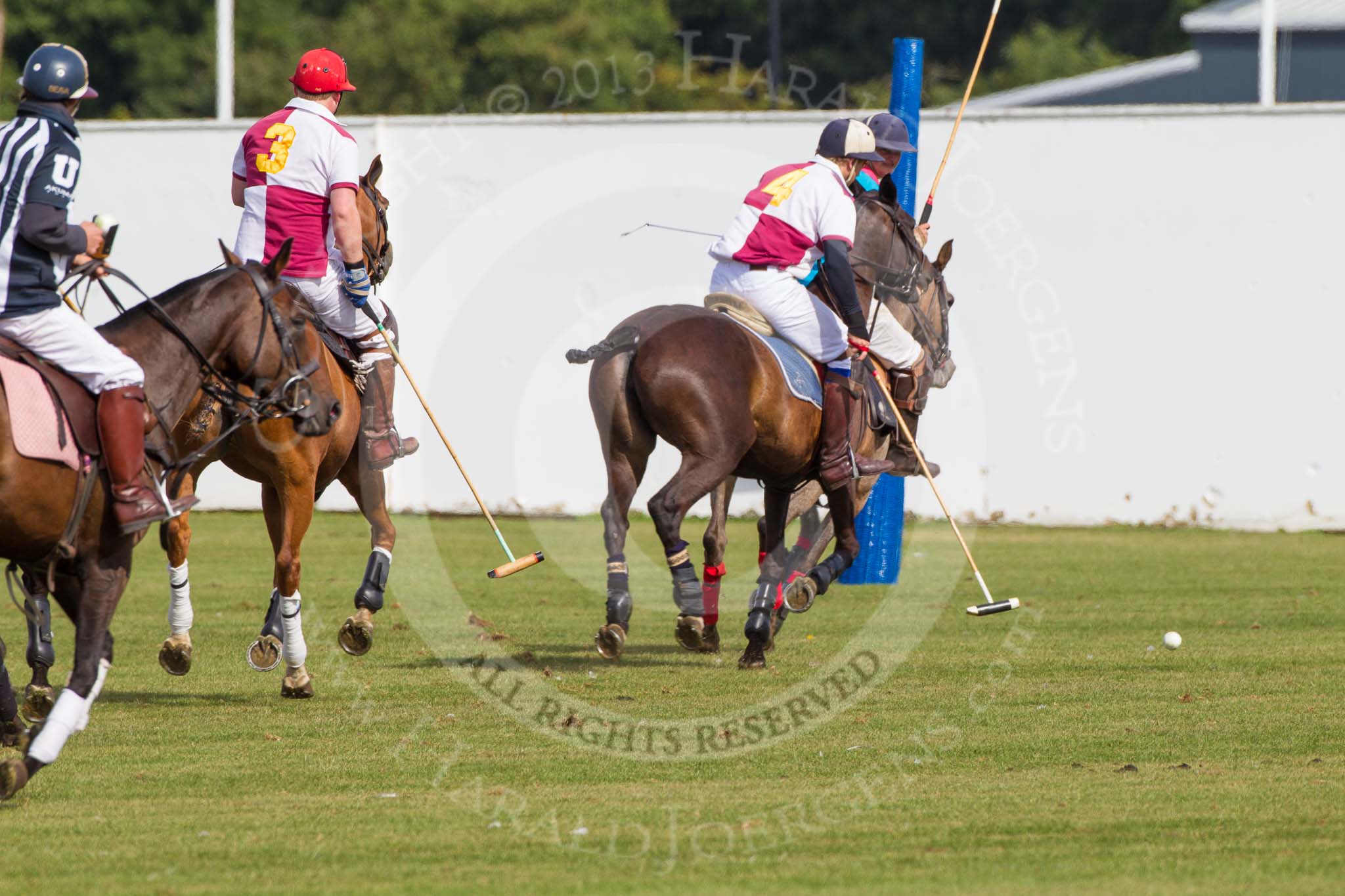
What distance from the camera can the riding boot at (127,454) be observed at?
6461 mm

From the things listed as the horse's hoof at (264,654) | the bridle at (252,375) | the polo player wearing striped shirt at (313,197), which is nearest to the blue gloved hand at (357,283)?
the polo player wearing striped shirt at (313,197)

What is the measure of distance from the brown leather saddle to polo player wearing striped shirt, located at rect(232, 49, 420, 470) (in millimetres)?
2550

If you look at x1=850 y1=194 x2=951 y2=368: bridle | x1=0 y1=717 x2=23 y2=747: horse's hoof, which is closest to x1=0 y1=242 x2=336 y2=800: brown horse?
x1=0 y1=717 x2=23 y2=747: horse's hoof

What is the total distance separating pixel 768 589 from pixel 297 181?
10.6ft

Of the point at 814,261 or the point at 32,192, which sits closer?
the point at 32,192

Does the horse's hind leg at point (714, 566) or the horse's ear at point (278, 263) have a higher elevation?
the horse's ear at point (278, 263)

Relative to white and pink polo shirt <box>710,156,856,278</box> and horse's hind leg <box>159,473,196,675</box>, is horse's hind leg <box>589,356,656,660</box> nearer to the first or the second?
white and pink polo shirt <box>710,156,856,278</box>

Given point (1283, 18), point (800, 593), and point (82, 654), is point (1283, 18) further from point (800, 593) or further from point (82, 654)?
point (82, 654)

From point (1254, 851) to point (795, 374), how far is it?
4.26m

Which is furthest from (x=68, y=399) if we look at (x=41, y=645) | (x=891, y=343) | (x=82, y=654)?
(x=891, y=343)

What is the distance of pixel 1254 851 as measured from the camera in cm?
568

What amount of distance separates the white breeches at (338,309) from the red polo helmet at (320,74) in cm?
89

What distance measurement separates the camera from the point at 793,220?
9.50 metres

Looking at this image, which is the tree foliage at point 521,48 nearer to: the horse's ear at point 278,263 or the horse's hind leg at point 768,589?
the horse's hind leg at point 768,589
